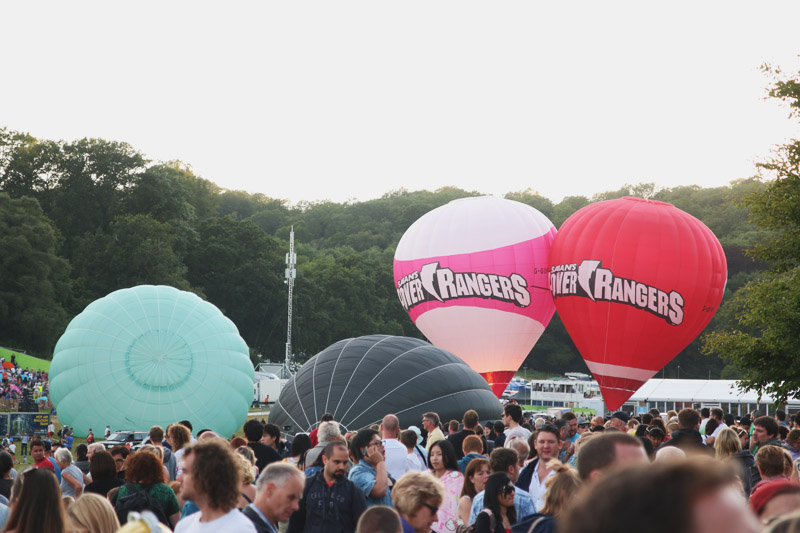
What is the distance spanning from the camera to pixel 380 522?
354 cm

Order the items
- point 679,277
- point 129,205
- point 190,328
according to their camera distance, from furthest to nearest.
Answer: point 129,205 → point 679,277 → point 190,328

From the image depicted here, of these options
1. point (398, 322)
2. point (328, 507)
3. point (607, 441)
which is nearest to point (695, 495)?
point (607, 441)

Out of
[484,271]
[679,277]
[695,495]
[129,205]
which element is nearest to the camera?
[695,495]

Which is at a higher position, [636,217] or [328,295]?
[636,217]

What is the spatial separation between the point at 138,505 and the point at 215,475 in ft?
6.07

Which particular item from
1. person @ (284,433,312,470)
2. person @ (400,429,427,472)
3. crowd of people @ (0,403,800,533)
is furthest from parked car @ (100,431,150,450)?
person @ (400,429,427,472)

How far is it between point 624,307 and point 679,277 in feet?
5.11

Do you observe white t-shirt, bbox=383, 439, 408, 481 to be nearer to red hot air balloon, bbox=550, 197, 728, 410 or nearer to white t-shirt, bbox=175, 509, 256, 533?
white t-shirt, bbox=175, 509, 256, 533

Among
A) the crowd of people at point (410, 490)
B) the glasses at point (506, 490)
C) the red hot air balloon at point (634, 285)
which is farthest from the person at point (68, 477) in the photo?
the red hot air balloon at point (634, 285)

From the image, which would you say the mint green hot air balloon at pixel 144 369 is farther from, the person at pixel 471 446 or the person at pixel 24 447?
the person at pixel 471 446

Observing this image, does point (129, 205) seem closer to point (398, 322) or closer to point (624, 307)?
point (398, 322)

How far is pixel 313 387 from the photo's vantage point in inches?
571

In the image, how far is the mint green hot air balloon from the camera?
18.8 m

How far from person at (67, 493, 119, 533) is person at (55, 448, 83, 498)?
3.41 metres
